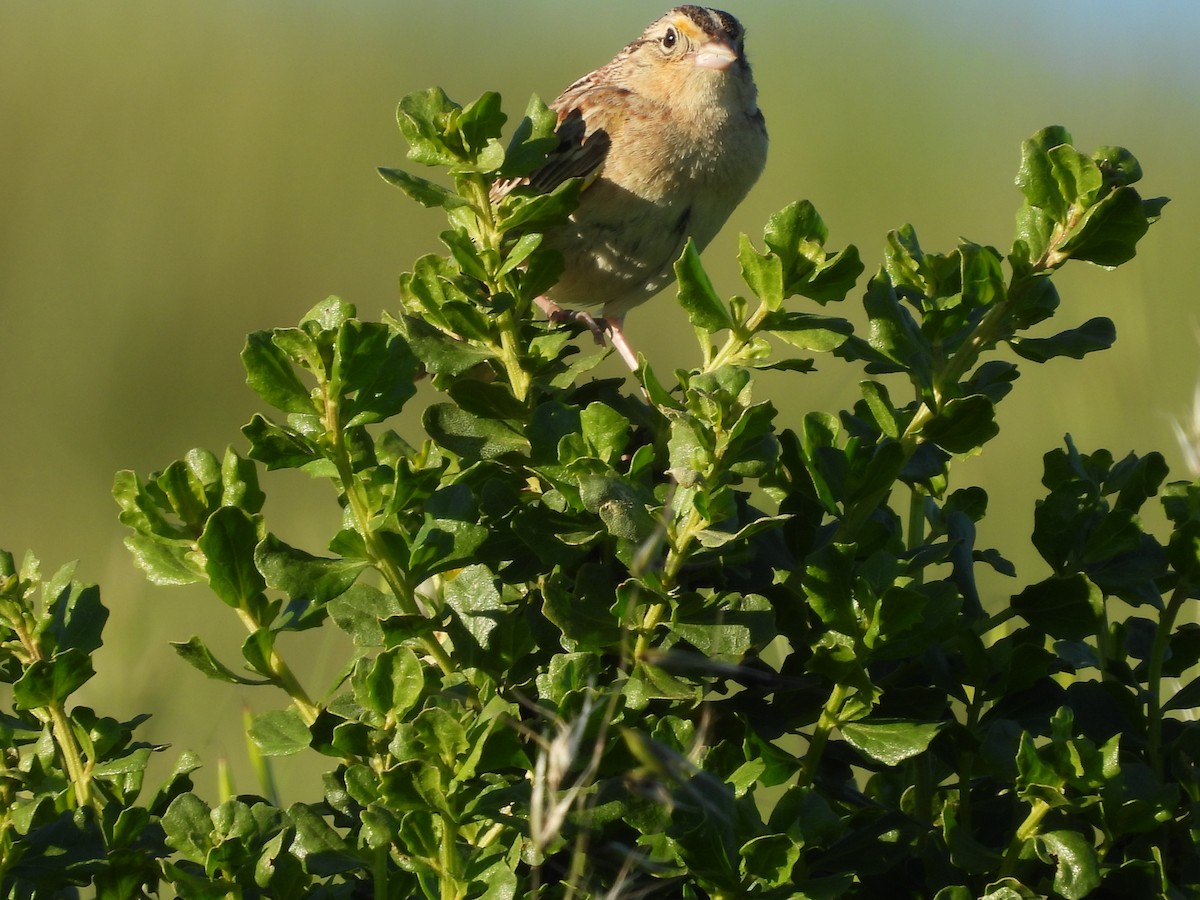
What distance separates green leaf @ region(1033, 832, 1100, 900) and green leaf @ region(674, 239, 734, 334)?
570 millimetres

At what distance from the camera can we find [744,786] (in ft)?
4.68

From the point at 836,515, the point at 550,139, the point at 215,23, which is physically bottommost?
the point at 836,515

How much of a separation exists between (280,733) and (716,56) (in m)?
2.48

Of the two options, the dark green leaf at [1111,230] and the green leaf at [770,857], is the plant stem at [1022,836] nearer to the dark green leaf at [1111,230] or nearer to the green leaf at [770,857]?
the green leaf at [770,857]

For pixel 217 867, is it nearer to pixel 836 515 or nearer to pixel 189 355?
pixel 836 515

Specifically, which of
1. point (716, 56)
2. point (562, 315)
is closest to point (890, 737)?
point (562, 315)

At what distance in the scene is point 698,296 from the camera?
4.86 feet

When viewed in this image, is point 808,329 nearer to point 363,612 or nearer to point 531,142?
point 531,142

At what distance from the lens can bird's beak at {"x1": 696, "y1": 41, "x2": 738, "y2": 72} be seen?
357 cm

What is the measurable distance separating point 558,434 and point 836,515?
11.8 inches

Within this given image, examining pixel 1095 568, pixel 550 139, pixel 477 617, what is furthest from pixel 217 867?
pixel 1095 568

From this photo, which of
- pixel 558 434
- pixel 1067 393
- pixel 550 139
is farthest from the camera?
pixel 1067 393

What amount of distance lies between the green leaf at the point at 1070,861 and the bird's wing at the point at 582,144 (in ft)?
7.29

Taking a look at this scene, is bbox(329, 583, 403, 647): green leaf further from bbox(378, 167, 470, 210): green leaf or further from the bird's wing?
the bird's wing
